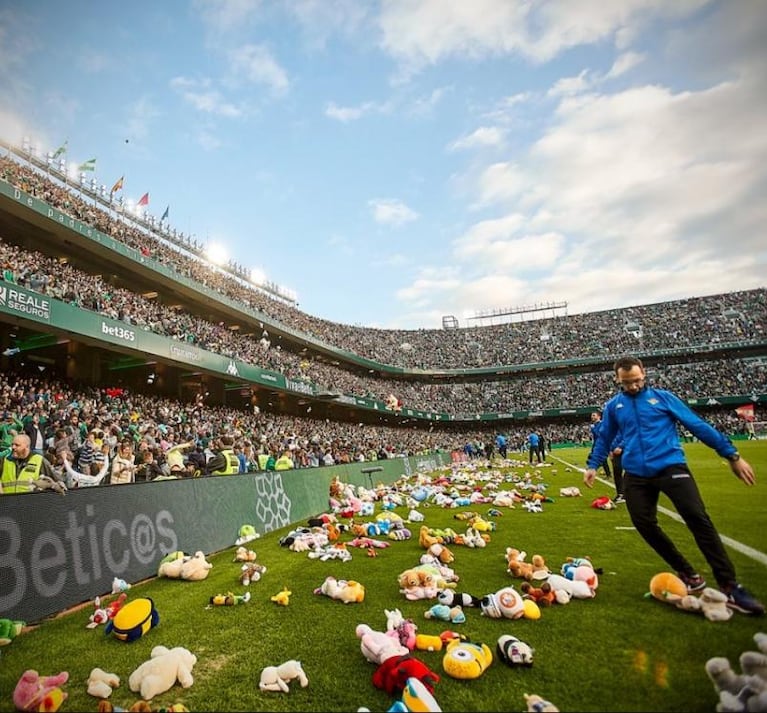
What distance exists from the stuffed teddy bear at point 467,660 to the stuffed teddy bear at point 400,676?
0.12 m

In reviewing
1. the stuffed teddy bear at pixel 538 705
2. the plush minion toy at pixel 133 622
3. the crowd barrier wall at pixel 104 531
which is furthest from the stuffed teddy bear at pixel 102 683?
the stuffed teddy bear at pixel 538 705

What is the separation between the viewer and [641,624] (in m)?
3.34

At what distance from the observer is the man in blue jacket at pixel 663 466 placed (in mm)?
3555

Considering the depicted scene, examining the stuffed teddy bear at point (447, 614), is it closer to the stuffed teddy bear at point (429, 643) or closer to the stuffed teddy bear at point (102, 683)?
the stuffed teddy bear at point (429, 643)

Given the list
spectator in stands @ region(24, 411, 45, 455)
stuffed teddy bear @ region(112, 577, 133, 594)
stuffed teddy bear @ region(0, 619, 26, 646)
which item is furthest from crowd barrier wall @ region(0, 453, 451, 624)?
spectator in stands @ region(24, 411, 45, 455)

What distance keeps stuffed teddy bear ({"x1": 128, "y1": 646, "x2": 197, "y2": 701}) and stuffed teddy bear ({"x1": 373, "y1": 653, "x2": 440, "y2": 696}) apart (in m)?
1.34

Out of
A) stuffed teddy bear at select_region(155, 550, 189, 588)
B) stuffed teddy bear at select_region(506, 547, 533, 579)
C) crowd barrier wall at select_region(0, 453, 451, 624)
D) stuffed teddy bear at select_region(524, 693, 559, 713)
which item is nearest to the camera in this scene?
stuffed teddy bear at select_region(524, 693, 559, 713)

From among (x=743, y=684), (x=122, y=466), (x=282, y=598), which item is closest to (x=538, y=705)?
(x=743, y=684)

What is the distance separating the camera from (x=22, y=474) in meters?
6.03

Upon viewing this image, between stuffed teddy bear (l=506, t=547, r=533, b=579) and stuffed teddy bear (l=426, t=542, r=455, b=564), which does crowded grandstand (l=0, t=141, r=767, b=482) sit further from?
stuffed teddy bear (l=506, t=547, r=533, b=579)

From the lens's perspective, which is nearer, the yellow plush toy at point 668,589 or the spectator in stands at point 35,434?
the yellow plush toy at point 668,589

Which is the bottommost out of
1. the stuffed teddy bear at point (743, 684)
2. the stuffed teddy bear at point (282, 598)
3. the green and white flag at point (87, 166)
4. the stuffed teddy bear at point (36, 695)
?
the stuffed teddy bear at point (282, 598)

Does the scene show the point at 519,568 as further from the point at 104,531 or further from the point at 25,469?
the point at 25,469

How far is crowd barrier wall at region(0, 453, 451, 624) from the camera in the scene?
4.45 m
